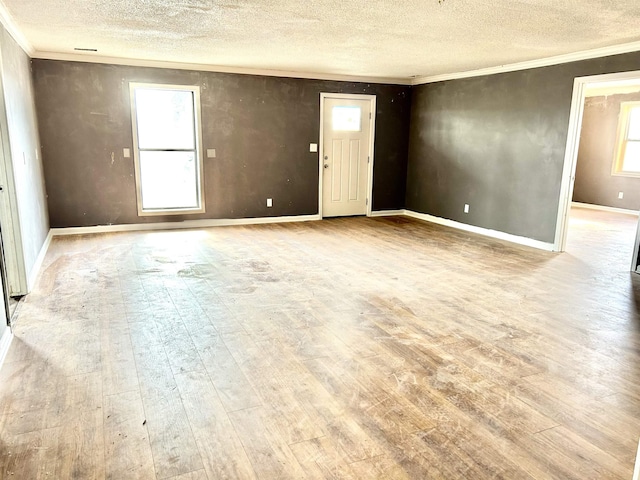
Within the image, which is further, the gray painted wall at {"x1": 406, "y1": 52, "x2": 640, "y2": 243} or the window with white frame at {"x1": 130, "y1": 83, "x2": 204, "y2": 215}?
the window with white frame at {"x1": 130, "y1": 83, "x2": 204, "y2": 215}

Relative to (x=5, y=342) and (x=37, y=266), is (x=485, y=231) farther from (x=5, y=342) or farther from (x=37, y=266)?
(x=5, y=342)

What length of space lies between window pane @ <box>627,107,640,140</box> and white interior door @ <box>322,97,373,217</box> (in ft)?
16.9

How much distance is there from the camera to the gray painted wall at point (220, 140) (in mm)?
6039

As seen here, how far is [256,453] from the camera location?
1.97 meters

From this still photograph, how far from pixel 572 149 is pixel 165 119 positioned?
5.98 metres

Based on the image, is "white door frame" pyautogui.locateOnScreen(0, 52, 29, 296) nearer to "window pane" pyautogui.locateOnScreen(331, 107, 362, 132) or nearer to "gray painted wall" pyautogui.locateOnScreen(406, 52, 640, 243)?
"window pane" pyautogui.locateOnScreen(331, 107, 362, 132)

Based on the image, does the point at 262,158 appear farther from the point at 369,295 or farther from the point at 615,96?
the point at 615,96

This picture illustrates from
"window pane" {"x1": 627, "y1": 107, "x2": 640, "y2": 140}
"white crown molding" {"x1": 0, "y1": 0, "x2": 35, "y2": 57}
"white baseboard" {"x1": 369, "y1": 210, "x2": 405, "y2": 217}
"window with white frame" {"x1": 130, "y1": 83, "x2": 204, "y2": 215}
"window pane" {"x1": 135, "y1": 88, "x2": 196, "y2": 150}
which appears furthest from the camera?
"window pane" {"x1": 627, "y1": 107, "x2": 640, "y2": 140}

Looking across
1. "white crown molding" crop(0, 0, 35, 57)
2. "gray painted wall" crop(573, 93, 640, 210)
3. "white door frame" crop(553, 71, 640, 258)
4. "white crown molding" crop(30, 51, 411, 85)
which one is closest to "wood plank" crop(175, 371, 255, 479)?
"white crown molding" crop(0, 0, 35, 57)

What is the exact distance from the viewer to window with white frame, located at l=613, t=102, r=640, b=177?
28.3ft

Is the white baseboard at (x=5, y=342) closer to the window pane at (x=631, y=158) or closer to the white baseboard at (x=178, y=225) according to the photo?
the white baseboard at (x=178, y=225)

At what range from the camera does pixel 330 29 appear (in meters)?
4.17

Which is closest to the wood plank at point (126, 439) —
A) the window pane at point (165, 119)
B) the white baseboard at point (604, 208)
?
the window pane at point (165, 119)

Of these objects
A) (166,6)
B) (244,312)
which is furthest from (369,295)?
(166,6)
